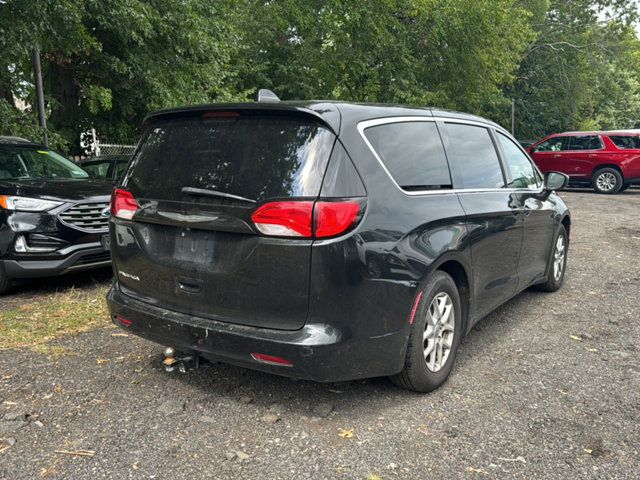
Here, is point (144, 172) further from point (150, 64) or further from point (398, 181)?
point (150, 64)

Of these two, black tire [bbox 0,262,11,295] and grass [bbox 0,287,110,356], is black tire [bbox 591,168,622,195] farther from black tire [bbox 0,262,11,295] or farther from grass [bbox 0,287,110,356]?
black tire [bbox 0,262,11,295]

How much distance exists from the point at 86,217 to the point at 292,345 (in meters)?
3.78

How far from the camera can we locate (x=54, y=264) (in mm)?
5359

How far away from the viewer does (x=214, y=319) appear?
2.95 m

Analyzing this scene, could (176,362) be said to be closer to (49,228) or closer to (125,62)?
(49,228)

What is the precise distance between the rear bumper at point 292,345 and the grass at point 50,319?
1479mm

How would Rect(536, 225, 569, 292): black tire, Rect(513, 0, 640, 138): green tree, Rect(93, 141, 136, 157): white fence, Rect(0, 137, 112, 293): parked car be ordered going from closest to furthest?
Rect(0, 137, 112, 293): parked car → Rect(536, 225, 569, 292): black tire → Rect(93, 141, 136, 157): white fence → Rect(513, 0, 640, 138): green tree

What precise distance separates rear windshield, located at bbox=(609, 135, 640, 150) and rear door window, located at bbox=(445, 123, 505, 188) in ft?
45.4

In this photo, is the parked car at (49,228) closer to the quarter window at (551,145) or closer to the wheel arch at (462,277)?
the wheel arch at (462,277)

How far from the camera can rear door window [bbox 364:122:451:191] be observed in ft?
10.3

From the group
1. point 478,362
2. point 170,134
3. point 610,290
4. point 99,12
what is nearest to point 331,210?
point 170,134

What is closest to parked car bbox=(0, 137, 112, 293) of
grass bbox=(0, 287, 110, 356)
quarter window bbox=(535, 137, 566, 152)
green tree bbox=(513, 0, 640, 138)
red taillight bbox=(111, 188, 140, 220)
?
grass bbox=(0, 287, 110, 356)

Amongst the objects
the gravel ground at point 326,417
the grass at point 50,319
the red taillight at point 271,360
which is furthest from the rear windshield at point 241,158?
the grass at point 50,319

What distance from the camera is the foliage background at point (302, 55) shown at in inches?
418
